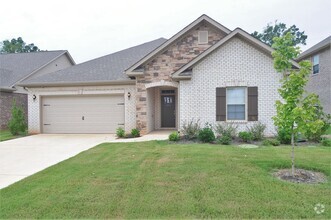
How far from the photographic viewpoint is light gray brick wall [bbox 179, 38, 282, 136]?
1095 centimetres

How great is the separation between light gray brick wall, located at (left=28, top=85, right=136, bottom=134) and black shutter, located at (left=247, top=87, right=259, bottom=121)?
6.03m

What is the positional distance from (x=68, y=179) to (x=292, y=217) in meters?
4.43

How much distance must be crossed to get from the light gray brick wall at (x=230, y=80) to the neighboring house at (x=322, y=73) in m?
9.29

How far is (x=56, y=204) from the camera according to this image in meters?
4.17

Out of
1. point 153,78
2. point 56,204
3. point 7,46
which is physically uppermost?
point 7,46

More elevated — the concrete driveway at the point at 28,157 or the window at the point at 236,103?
the window at the point at 236,103

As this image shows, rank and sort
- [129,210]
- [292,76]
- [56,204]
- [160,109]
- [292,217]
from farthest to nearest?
1. [160,109]
2. [292,76]
3. [56,204]
4. [129,210]
5. [292,217]

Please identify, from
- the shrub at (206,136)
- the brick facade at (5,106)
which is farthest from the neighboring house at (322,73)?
the brick facade at (5,106)

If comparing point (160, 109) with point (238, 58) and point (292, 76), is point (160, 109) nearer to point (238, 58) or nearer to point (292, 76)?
point (238, 58)

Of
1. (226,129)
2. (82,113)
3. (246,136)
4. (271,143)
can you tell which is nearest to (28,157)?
(82,113)

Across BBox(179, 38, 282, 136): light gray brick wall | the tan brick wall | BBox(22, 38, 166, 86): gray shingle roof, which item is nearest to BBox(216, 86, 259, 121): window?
BBox(179, 38, 282, 136): light gray brick wall

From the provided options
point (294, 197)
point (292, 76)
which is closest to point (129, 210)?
point (294, 197)

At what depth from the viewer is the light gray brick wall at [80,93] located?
13.6 meters

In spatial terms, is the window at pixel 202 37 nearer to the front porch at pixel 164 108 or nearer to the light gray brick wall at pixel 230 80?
the light gray brick wall at pixel 230 80
